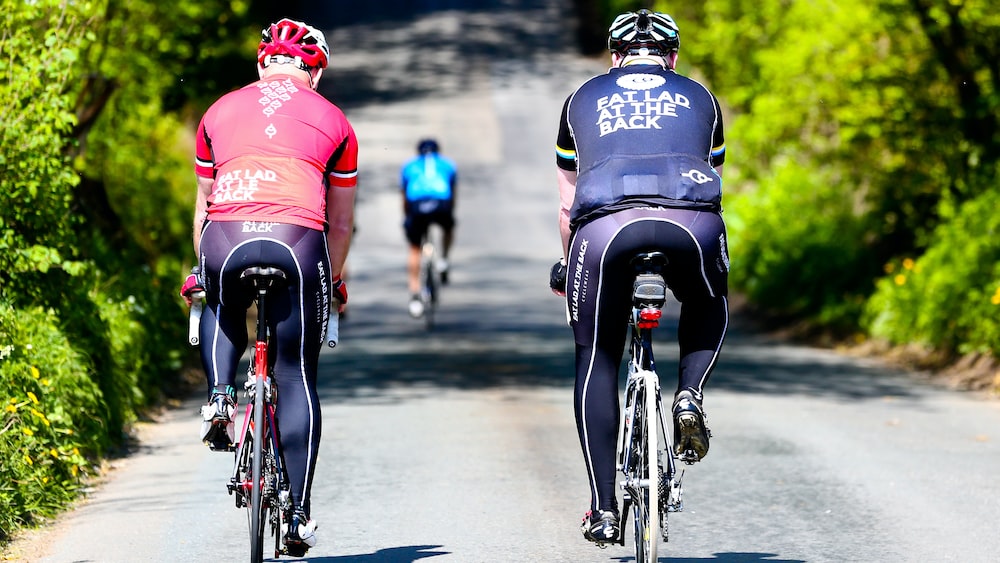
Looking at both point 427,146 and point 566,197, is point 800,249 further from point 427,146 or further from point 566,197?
point 566,197

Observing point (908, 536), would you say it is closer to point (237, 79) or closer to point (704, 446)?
point (704, 446)

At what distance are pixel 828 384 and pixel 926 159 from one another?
4.84 metres

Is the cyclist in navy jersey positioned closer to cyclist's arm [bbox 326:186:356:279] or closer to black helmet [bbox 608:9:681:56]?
black helmet [bbox 608:9:681:56]

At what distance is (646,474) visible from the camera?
5.63 metres

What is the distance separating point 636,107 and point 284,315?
1.47 m

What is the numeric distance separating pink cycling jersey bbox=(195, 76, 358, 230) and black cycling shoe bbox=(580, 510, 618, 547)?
1447 millimetres

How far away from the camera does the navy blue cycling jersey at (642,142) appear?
18.5 ft

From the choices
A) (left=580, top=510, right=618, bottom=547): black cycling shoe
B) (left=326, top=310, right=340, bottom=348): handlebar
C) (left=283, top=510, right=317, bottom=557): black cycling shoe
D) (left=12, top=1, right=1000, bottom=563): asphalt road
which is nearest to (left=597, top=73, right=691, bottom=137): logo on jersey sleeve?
(left=326, top=310, right=340, bottom=348): handlebar

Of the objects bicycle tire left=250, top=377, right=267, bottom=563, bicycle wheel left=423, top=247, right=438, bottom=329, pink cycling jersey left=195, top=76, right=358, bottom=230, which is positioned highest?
bicycle wheel left=423, top=247, right=438, bottom=329

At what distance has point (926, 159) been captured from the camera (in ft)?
57.4

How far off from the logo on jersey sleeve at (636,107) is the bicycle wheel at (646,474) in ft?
2.90

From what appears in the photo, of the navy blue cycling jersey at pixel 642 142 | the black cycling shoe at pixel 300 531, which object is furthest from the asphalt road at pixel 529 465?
the navy blue cycling jersey at pixel 642 142

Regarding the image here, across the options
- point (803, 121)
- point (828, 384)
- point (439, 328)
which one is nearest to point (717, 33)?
point (803, 121)

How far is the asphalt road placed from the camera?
6.99m
